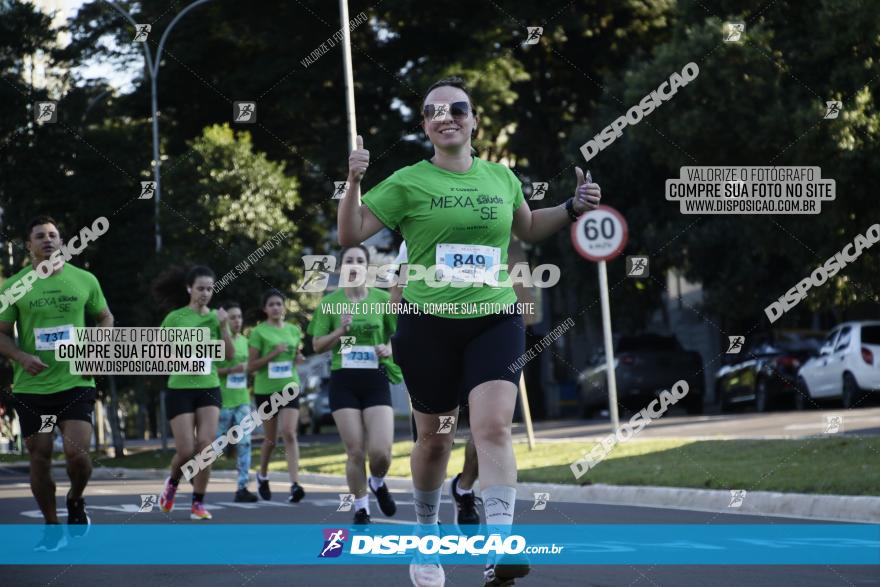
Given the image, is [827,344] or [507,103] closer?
[827,344]

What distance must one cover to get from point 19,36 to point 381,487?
20.2 metres

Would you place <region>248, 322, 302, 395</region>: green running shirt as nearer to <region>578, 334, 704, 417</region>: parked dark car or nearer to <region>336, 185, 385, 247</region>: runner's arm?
<region>336, 185, 385, 247</region>: runner's arm

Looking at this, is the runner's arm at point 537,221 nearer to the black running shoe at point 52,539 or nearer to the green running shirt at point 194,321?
the black running shoe at point 52,539

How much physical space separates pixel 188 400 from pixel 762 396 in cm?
1748

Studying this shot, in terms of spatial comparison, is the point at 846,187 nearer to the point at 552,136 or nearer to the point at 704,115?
the point at 704,115

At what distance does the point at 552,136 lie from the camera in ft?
116

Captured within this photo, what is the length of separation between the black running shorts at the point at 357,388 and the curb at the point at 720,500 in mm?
1371

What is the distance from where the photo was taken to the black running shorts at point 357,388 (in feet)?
39.4

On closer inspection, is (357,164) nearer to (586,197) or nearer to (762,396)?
(586,197)

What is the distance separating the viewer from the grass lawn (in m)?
12.7

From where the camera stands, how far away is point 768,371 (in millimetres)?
29016

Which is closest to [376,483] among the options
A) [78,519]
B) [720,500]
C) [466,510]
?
[466,510]

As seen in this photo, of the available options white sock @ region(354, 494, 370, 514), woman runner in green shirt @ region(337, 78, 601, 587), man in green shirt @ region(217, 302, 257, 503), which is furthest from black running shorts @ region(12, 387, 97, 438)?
man in green shirt @ region(217, 302, 257, 503)

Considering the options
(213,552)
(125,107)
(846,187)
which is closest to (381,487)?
(213,552)
